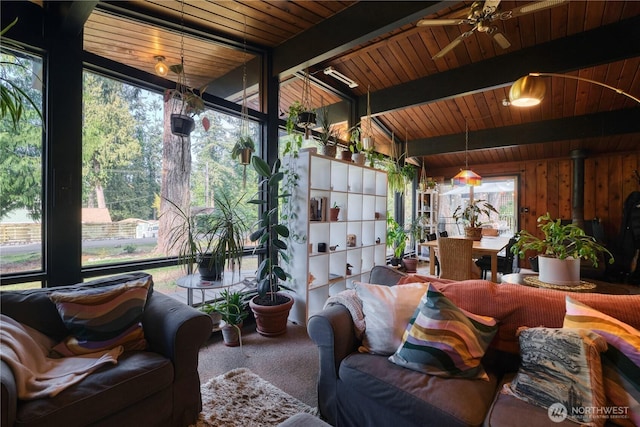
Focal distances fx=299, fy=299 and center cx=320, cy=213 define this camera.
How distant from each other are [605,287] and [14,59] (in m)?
4.18

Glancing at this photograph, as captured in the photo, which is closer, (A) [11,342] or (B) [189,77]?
(A) [11,342]

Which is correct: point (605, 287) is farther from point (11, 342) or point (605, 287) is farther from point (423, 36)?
point (11, 342)

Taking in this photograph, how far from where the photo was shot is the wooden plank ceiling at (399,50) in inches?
98.2

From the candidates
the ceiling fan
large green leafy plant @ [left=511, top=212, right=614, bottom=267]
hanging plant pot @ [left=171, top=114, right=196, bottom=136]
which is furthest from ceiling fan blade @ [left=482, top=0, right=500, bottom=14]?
hanging plant pot @ [left=171, top=114, right=196, bottom=136]

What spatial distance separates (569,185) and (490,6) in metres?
5.50

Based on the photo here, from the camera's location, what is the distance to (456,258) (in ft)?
11.6

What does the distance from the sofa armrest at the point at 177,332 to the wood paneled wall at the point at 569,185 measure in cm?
701

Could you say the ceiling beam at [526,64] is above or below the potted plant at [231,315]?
above

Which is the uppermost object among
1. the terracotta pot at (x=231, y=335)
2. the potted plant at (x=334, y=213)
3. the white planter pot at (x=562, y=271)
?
the potted plant at (x=334, y=213)

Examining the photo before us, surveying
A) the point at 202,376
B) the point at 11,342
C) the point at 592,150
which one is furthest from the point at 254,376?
the point at 592,150

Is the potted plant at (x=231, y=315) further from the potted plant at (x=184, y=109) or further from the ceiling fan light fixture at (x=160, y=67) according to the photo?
the ceiling fan light fixture at (x=160, y=67)

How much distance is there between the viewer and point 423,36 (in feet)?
11.1

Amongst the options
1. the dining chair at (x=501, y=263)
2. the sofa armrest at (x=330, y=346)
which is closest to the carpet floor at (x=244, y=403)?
the sofa armrest at (x=330, y=346)

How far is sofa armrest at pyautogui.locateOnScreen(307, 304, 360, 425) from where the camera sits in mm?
1632
